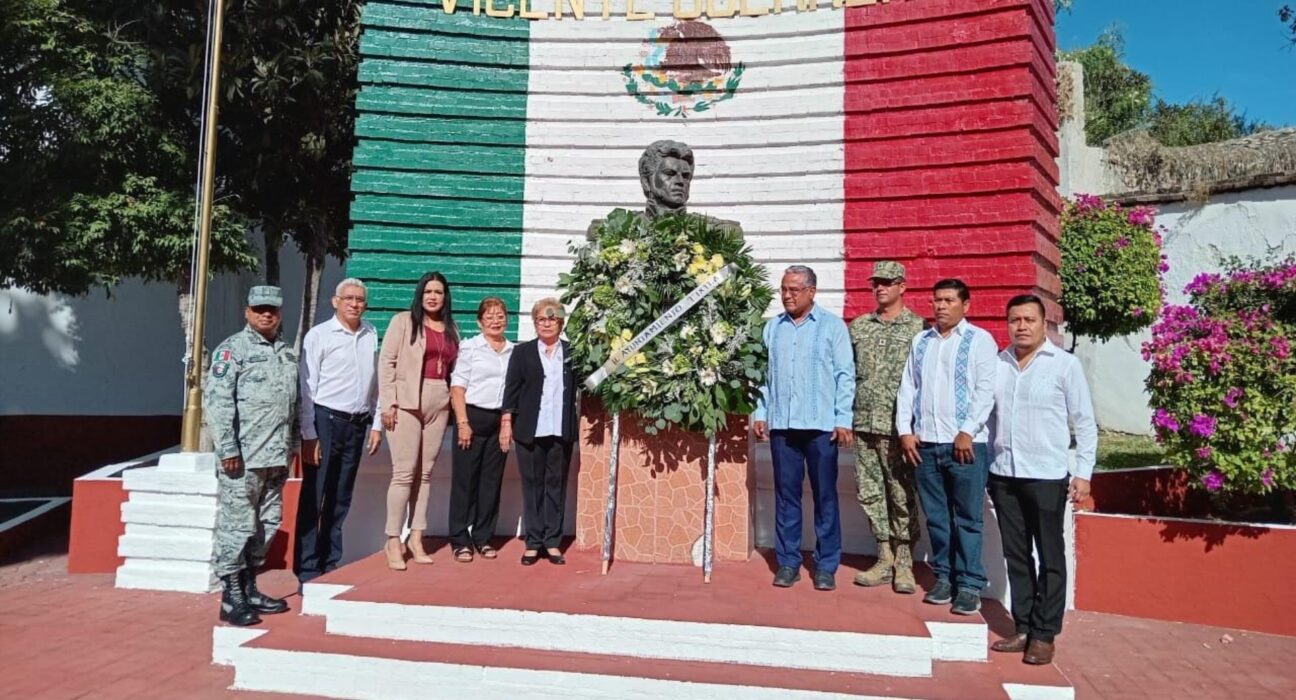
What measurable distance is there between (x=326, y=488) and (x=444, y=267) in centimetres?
258

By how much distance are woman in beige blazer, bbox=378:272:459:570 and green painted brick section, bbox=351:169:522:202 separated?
229 cm

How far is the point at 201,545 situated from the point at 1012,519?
4.95 meters

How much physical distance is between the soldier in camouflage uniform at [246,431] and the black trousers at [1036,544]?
11.5 feet

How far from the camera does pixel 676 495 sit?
15.8 ft

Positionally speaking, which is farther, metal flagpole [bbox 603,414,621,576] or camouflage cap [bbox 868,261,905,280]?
metal flagpole [bbox 603,414,621,576]

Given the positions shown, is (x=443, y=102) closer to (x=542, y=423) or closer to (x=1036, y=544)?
(x=542, y=423)

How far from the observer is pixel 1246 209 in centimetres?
1137

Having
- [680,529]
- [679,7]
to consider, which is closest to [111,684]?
[680,529]

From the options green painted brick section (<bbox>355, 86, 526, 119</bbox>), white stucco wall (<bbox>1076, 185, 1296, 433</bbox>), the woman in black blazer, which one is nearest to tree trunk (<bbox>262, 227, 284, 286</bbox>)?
green painted brick section (<bbox>355, 86, 526, 119</bbox>)

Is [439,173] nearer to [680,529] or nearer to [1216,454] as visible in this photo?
[680,529]

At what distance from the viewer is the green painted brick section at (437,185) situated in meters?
6.93

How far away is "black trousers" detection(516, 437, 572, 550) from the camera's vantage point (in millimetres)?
4855

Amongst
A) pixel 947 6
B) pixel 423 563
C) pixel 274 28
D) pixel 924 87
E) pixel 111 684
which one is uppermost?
pixel 274 28

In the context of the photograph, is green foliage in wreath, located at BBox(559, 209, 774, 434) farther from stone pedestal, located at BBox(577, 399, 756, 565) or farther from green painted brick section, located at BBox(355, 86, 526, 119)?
green painted brick section, located at BBox(355, 86, 526, 119)
